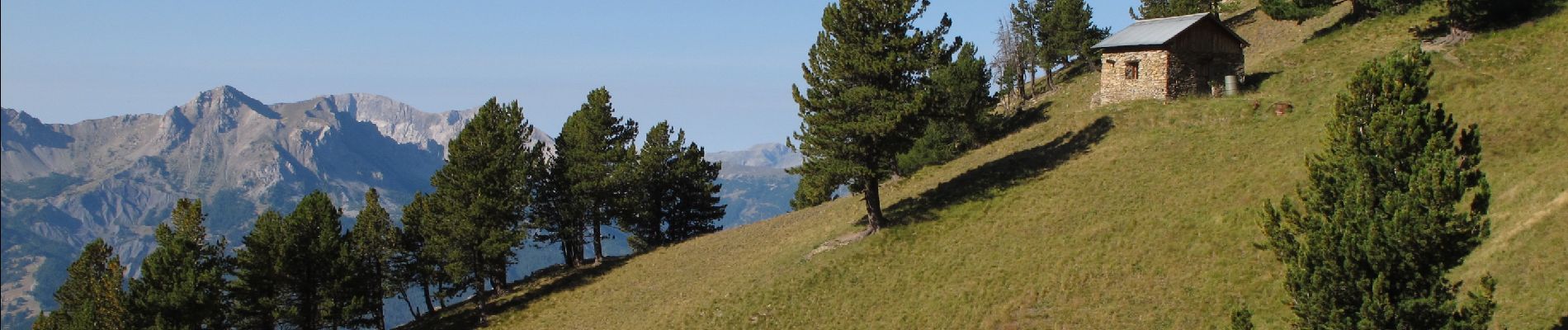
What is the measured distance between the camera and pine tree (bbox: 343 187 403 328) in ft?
172

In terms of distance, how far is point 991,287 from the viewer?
38.1m

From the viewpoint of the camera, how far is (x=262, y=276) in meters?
50.1

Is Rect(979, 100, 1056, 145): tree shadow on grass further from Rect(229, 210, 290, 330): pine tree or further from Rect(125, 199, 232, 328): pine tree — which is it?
Rect(125, 199, 232, 328): pine tree

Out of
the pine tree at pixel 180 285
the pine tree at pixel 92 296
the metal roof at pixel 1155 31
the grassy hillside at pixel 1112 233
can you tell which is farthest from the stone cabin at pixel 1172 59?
the pine tree at pixel 92 296

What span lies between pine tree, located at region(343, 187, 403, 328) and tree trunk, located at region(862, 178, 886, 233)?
2758 centimetres

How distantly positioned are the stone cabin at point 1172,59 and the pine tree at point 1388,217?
105 ft

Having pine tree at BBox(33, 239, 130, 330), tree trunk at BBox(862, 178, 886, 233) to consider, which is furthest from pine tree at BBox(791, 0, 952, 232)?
pine tree at BBox(33, 239, 130, 330)

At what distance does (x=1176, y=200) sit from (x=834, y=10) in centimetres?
1773

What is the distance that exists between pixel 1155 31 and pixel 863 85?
73.0 ft

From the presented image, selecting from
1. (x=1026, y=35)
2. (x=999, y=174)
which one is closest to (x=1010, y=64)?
(x=1026, y=35)

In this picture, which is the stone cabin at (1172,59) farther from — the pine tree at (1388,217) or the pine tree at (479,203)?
the pine tree at (479,203)

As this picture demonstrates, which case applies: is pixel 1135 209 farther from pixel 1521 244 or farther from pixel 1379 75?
pixel 1379 75

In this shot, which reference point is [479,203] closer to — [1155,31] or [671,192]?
[671,192]

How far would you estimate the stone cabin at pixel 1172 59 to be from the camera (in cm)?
5547
